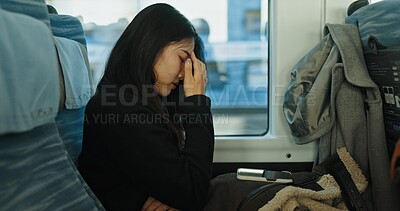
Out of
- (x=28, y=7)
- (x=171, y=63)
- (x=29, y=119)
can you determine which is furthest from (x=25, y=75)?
(x=171, y=63)

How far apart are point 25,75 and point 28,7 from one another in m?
0.19

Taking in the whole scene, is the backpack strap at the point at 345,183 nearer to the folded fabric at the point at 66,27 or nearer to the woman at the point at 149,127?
the woman at the point at 149,127

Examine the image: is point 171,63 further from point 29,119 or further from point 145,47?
point 29,119

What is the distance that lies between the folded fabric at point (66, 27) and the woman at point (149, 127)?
142 millimetres

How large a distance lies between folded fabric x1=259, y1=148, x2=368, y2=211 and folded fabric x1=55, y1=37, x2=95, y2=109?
569 millimetres

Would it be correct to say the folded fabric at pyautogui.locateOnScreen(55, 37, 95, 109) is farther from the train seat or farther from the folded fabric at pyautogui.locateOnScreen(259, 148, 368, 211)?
the folded fabric at pyautogui.locateOnScreen(259, 148, 368, 211)

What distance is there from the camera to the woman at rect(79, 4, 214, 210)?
0.92 m

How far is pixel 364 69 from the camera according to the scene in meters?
1.10

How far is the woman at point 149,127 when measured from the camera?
917 millimetres

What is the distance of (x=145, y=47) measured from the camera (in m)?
1.00

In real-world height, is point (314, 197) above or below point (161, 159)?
below

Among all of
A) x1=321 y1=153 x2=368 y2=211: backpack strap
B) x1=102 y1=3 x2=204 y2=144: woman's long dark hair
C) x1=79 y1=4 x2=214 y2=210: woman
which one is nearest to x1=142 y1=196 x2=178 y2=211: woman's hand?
x1=79 y1=4 x2=214 y2=210: woman

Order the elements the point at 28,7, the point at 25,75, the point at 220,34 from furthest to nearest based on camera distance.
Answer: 1. the point at 220,34
2. the point at 28,7
3. the point at 25,75

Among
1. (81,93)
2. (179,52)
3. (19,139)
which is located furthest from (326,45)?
(19,139)
